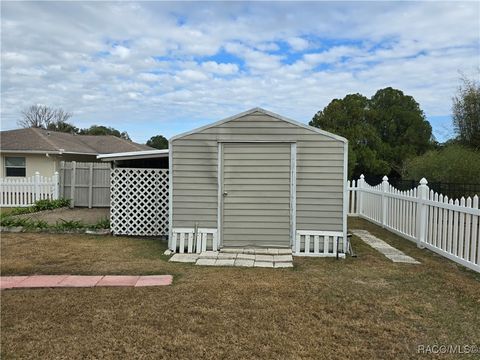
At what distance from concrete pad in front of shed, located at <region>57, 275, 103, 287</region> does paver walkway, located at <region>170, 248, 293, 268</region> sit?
4.89ft

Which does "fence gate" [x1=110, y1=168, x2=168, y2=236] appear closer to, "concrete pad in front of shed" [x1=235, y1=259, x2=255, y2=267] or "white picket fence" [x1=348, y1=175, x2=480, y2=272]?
"concrete pad in front of shed" [x1=235, y1=259, x2=255, y2=267]

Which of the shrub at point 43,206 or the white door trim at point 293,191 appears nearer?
the white door trim at point 293,191

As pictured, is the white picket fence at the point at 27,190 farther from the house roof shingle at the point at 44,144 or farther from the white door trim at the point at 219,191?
the white door trim at the point at 219,191

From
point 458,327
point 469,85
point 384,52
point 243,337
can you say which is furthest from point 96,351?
point 469,85

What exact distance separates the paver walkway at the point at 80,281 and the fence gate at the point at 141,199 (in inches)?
127

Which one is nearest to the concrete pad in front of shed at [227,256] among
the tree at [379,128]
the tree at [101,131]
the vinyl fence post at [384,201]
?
the vinyl fence post at [384,201]

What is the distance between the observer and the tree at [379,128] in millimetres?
25547

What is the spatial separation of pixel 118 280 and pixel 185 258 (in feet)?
5.07

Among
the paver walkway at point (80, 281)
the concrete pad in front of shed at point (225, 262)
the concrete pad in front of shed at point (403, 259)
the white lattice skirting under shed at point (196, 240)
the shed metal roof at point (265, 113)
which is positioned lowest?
the paver walkway at point (80, 281)

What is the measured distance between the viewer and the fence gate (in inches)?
345

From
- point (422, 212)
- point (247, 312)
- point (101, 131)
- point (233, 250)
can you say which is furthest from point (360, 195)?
point (101, 131)

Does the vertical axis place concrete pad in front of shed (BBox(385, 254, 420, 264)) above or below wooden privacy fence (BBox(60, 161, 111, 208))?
below

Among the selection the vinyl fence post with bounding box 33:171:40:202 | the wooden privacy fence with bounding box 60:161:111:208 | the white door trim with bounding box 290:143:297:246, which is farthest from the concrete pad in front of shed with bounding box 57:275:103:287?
the vinyl fence post with bounding box 33:171:40:202

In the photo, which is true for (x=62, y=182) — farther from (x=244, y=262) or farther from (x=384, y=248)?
(x=384, y=248)
